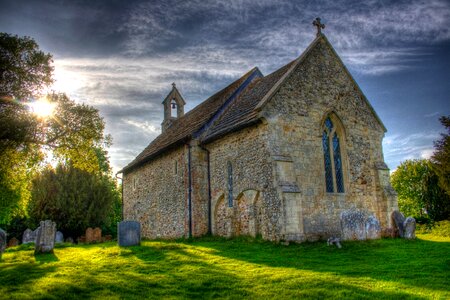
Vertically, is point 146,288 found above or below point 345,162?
below

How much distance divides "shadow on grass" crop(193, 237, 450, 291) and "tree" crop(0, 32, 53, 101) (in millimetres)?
10224

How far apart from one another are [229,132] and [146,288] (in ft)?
32.6

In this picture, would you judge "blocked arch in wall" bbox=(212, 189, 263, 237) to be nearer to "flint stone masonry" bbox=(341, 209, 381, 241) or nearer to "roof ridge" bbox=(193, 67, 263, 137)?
"flint stone masonry" bbox=(341, 209, 381, 241)

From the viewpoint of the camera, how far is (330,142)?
16938 millimetres

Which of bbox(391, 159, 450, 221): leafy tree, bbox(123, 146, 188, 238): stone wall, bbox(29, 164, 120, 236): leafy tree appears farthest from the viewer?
bbox(391, 159, 450, 221): leafy tree

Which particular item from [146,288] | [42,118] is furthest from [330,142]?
[42,118]

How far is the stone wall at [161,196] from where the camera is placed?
1958cm

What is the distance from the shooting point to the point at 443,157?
991 inches

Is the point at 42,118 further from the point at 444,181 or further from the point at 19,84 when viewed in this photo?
the point at 444,181

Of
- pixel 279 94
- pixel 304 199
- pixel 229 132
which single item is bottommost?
pixel 304 199

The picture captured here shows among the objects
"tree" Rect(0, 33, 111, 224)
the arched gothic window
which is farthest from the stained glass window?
"tree" Rect(0, 33, 111, 224)

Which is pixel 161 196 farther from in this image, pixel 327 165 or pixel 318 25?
pixel 318 25

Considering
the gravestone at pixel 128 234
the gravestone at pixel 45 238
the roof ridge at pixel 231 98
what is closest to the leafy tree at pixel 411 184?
the roof ridge at pixel 231 98

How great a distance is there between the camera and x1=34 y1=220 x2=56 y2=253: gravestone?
15.4 meters
